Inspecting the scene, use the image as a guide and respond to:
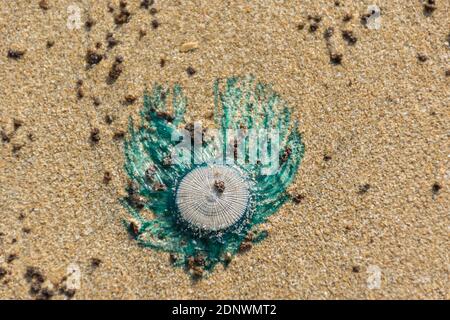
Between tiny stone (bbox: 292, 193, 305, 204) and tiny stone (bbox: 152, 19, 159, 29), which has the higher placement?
tiny stone (bbox: 152, 19, 159, 29)

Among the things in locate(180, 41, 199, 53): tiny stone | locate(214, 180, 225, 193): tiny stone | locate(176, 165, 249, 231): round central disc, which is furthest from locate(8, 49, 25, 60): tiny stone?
locate(214, 180, 225, 193): tiny stone

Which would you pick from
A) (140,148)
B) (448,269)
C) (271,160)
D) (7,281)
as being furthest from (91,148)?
(448,269)

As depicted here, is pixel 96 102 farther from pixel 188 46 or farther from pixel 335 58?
pixel 335 58

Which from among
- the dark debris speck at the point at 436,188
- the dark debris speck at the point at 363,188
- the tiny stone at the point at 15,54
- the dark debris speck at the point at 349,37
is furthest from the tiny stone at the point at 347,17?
the tiny stone at the point at 15,54

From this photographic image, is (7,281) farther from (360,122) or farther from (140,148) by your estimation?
(360,122)

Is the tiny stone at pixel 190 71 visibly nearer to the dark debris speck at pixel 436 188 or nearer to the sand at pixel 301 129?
the sand at pixel 301 129

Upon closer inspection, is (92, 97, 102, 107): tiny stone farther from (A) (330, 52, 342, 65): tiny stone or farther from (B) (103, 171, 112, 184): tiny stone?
(A) (330, 52, 342, 65): tiny stone

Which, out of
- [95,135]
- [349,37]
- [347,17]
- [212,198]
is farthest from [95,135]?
[347,17]
